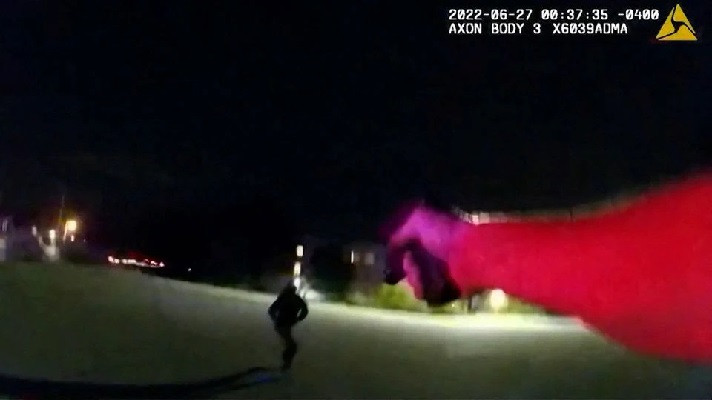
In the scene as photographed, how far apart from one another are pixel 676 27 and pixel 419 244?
0.54 meters

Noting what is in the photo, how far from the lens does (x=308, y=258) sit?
122 centimetres

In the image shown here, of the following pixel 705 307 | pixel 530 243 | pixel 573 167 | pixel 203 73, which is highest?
pixel 203 73

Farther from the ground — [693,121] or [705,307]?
[693,121]

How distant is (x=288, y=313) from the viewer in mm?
1226

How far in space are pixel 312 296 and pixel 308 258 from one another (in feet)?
0.20

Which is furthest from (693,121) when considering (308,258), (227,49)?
(227,49)

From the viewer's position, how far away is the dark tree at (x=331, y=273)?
121 cm

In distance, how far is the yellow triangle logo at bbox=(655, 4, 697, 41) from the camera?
123 cm

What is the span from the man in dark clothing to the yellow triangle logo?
72 cm

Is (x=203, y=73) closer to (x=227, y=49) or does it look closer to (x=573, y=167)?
(x=227, y=49)
